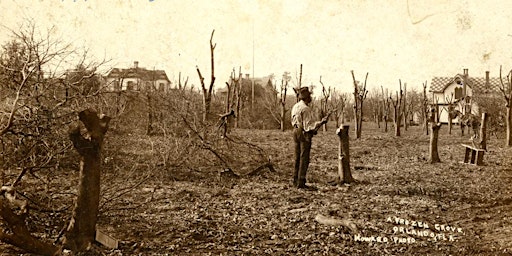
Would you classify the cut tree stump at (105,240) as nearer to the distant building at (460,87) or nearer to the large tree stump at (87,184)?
the large tree stump at (87,184)

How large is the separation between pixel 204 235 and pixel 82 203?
192cm

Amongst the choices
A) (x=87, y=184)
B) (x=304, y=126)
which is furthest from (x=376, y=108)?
(x=87, y=184)

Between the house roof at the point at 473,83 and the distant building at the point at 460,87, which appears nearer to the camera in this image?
the distant building at the point at 460,87

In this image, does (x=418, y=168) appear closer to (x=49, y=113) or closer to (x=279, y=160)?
(x=279, y=160)

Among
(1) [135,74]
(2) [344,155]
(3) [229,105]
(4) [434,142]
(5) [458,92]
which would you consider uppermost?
(5) [458,92]

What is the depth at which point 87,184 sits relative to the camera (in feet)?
16.1

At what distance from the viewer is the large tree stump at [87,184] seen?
15.9 ft

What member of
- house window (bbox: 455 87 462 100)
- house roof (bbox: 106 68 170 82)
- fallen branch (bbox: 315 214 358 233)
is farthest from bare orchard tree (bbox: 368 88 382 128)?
fallen branch (bbox: 315 214 358 233)

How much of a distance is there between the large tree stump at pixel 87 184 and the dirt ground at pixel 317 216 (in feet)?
1.28

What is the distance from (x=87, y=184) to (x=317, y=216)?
3.81m

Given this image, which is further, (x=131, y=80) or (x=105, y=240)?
(x=131, y=80)

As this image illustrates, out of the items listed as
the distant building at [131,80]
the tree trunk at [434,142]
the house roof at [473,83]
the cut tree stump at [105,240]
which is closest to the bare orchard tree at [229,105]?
the distant building at [131,80]

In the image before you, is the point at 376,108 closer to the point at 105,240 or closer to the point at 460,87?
the point at 460,87

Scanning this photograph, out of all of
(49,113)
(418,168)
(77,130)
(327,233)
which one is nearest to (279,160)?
(418,168)
